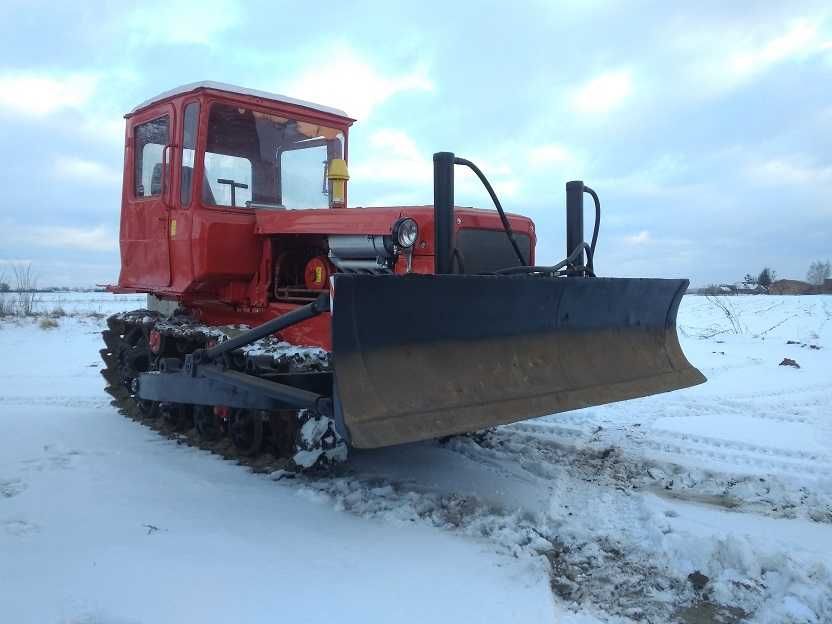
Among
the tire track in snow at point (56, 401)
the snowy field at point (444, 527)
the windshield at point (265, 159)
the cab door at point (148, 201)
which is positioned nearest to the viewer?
the snowy field at point (444, 527)

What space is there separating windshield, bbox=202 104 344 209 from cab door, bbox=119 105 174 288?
0.40 m

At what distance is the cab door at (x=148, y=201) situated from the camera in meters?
5.59

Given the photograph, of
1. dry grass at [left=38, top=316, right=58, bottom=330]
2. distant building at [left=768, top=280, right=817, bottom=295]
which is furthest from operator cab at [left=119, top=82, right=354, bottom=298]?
distant building at [left=768, top=280, right=817, bottom=295]

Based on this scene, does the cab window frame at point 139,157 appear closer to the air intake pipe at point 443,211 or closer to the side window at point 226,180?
the side window at point 226,180

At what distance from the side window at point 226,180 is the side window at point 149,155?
581 mm

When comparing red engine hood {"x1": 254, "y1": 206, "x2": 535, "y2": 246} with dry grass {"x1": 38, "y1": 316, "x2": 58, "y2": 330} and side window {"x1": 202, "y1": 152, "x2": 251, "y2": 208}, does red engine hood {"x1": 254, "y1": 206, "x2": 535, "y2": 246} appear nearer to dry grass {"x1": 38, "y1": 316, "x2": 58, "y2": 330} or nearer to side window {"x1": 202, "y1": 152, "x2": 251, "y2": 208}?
side window {"x1": 202, "y1": 152, "x2": 251, "y2": 208}

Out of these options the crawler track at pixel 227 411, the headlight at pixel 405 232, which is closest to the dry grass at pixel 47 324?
the crawler track at pixel 227 411

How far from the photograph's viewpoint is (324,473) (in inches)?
184

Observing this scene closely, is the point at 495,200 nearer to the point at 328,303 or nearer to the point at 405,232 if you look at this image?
the point at 405,232

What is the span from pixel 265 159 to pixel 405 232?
1.93 metres

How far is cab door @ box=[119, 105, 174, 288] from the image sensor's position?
5.59 metres

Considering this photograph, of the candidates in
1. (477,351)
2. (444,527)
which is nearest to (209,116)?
(477,351)

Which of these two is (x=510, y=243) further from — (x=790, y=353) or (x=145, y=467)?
(x=790, y=353)

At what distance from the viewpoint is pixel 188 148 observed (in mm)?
5367
